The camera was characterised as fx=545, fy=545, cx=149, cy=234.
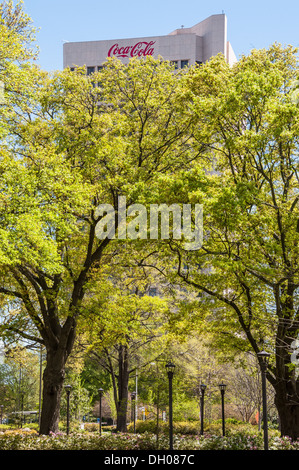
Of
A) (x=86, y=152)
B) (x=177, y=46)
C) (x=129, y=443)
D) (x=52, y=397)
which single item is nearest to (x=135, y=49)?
(x=177, y=46)

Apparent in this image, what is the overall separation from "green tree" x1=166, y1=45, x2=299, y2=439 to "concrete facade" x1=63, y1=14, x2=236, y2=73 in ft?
223

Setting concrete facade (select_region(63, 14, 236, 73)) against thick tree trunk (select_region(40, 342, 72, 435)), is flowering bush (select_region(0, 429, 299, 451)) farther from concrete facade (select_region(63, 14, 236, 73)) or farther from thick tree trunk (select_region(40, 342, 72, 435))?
concrete facade (select_region(63, 14, 236, 73))

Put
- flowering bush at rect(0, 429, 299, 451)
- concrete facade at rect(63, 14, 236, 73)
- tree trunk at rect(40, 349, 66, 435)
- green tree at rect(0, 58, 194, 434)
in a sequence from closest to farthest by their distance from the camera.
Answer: flowering bush at rect(0, 429, 299, 451)
green tree at rect(0, 58, 194, 434)
tree trunk at rect(40, 349, 66, 435)
concrete facade at rect(63, 14, 236, 73)

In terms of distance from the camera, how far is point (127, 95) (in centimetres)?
2183

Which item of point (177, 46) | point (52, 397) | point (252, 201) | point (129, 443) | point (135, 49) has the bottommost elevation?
point (129, 443)

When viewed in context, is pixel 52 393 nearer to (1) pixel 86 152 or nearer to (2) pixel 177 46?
(1) pixel 86 152

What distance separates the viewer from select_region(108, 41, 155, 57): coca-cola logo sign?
86.3 meters

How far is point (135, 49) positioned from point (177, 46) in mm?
6661

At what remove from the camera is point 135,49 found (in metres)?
86.4

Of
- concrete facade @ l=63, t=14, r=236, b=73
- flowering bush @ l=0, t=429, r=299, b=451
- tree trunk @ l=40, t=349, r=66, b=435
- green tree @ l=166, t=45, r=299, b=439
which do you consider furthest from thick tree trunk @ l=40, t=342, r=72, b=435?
concrete facade @ l=63, t=14, r=236, b=73

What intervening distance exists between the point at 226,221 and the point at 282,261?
2.88m

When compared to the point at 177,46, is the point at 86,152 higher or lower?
lower

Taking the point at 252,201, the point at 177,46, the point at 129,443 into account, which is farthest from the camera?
the point at 177,46

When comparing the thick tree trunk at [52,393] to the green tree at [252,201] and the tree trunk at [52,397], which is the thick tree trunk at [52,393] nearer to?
the tree trunk at [52,397]
